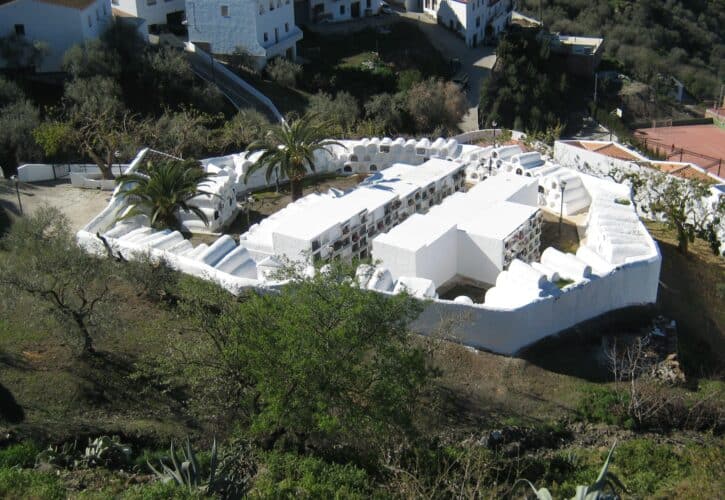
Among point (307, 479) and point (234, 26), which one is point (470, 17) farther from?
point (307, 479)

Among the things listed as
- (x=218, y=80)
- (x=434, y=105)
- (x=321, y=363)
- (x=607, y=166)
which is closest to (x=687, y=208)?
(x=607, y=166)

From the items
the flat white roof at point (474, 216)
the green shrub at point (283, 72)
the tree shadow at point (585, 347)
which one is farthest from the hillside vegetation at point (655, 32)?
the tree shadow at point (585, 347)

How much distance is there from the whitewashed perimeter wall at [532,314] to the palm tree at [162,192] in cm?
997

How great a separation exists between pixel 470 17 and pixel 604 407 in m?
56.3

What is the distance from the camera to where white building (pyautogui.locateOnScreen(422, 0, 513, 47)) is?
72.7 meters

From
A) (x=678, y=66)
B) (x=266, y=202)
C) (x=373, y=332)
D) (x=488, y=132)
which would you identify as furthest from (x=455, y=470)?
(x=678, y=66)

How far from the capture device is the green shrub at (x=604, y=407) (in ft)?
70.4

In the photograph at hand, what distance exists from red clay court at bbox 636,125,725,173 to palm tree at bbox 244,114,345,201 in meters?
20.2

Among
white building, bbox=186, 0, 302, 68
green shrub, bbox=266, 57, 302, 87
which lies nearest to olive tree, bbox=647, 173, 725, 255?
green shrub, bbox=266, 57, 302, 87

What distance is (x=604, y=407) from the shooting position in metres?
21.7

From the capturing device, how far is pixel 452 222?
1112 inches

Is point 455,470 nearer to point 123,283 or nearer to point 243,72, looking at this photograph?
point 123,283

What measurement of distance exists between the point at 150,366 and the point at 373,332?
278 inches

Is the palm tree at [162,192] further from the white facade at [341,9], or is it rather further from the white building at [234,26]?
the white facade at [341,9]
